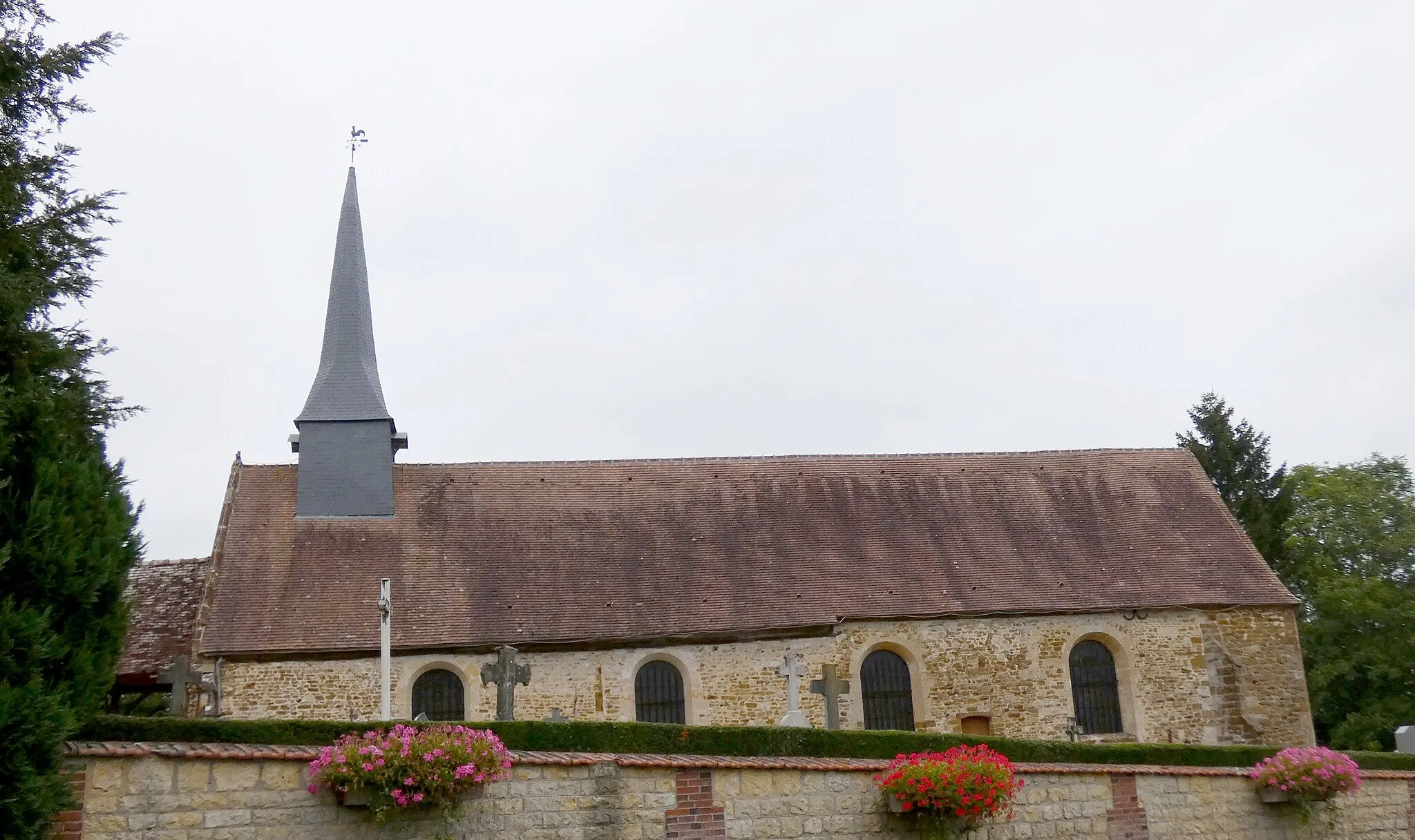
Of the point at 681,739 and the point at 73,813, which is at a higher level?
the point at 681,739

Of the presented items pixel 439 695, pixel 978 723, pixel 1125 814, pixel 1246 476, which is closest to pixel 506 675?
pixel 439 695

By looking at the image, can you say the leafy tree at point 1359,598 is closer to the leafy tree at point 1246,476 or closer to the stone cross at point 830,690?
the leafy tree at point 1246,476

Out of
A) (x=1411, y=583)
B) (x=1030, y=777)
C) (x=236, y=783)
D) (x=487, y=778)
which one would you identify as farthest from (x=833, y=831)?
(x=1411, y=583)

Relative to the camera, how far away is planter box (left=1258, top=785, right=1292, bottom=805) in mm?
12898

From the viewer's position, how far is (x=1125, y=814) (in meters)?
12.0

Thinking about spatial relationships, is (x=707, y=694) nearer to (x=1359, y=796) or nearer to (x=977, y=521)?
(x=977, y=521)

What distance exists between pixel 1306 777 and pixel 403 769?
32.9 feet

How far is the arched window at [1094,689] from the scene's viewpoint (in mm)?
20109

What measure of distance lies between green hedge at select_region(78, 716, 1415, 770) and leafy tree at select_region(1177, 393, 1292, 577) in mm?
20122

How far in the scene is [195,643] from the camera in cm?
1734

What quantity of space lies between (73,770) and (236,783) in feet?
3.58

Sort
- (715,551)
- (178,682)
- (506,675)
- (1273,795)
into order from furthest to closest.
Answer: (715,551) < (178,682) < (506,675) < (1273,795)

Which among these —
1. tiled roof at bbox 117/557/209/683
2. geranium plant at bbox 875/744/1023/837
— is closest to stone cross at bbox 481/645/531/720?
geranium plant at bbox 875/744/1023/837

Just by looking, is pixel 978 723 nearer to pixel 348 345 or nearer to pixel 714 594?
pixel 714 594
